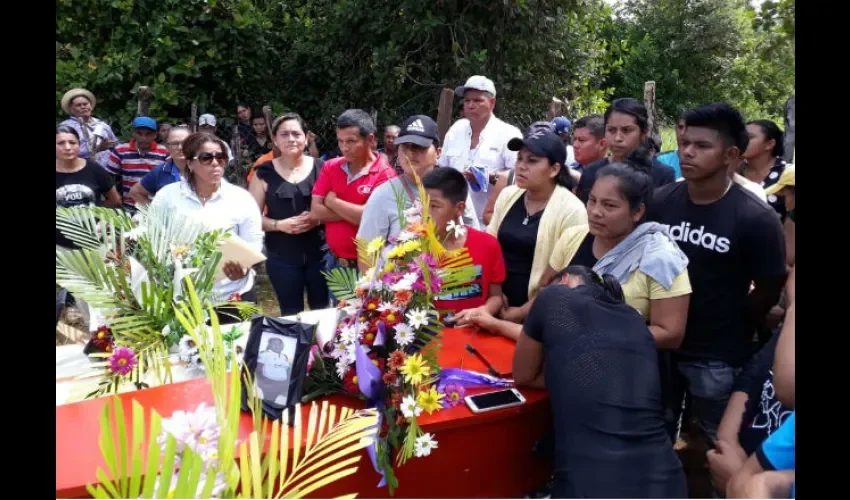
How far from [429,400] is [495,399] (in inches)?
10.8

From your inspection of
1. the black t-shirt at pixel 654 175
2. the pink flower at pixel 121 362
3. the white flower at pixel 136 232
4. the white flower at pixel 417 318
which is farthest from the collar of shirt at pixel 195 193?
the black t-shirt at pixel 654 175

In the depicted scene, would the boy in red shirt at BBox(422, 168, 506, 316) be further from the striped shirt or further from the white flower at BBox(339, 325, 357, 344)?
the striped shirt

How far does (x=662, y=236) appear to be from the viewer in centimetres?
252

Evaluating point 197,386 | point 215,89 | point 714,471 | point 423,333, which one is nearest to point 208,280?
point 197,386

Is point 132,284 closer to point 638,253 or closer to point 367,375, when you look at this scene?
point 367,375

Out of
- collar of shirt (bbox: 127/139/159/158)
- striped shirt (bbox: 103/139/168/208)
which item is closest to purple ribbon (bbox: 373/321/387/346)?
striped shirt (bbox: 103/139/168/208)

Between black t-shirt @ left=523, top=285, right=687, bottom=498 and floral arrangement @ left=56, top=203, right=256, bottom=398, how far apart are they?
133 centimetres

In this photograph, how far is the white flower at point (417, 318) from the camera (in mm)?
2094

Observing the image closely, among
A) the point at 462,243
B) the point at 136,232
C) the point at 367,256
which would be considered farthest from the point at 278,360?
the point at 462,243

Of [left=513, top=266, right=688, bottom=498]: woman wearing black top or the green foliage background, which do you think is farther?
the green foliage background

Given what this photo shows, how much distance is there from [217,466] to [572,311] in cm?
118

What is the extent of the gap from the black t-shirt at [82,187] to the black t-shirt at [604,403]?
11.8ft

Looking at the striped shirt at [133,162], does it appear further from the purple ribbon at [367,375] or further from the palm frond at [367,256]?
the purple ribbon at [367,375]

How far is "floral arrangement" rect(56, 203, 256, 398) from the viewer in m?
2.27
